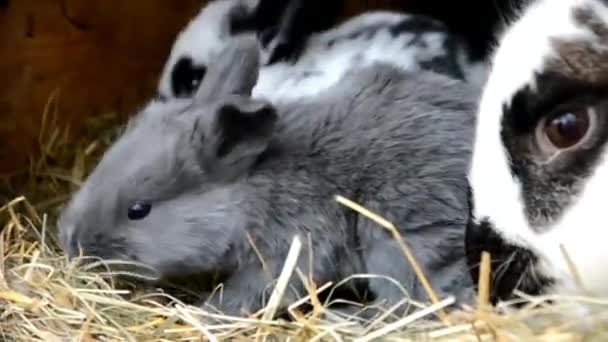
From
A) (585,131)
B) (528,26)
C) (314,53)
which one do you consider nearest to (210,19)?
(314,53)

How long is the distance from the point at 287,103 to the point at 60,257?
0.44 metres

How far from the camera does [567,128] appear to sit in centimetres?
147

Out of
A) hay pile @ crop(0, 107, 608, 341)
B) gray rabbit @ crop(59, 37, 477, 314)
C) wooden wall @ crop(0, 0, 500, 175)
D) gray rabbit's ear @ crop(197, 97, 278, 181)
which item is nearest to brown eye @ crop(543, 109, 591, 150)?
hay pile @ crop(0, 107, 608, 341)

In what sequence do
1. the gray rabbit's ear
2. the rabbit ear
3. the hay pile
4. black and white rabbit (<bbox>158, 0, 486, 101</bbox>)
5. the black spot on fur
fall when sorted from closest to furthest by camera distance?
the hay pile < the gray rabbit's ear < the rabbit ear < black and white rabbit (<bbox>158, 0, 486, 101</bbox>) < the black spot on fur

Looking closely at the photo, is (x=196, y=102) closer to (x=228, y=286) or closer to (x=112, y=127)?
(x=228, y=286)

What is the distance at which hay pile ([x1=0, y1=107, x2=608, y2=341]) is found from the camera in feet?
4.72

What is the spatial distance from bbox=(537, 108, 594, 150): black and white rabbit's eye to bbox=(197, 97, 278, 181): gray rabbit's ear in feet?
1.40

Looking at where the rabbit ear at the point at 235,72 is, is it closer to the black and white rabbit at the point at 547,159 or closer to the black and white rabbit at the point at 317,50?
the black and white rabbit at the point at 317,50

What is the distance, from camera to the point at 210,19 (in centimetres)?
221

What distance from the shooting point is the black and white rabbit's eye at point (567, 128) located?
4.78ft

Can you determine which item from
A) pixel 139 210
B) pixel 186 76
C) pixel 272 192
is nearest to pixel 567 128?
pixel 272 192

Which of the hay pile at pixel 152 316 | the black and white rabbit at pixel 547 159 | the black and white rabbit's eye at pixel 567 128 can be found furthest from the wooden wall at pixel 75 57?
the black and white rabbit's eye at pixel 567 128

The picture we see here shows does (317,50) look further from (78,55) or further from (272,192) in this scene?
(78,55)

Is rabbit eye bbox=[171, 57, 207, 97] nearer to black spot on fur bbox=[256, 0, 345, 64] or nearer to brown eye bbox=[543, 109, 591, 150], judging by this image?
black spot on fur bbox=[256, 0, 345, 64]
